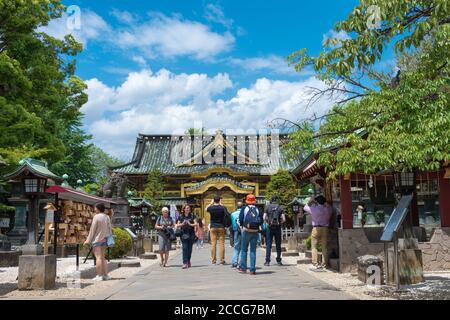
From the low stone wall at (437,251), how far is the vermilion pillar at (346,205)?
5.81 feet

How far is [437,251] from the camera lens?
36.3ft

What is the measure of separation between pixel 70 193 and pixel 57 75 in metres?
7.03

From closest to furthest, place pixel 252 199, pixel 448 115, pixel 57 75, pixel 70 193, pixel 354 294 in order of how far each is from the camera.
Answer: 1. pixel 448 115
2. pixel 354 294
3. pixel 252 199
4. pixel 70 193
5. pixel 57 75

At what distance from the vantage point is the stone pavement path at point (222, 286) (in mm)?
7371

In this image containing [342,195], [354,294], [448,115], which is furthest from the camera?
[342,195]

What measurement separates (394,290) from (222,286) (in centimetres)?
293

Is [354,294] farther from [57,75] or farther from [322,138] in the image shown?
[57,75]

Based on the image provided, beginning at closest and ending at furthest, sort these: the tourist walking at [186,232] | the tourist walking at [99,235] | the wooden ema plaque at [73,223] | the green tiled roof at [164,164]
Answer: the tourist walking at [99,235] < the tourist walking at [186,232] < the wooden ema plaque at [73,223] < the green tiled roof at [164,164]

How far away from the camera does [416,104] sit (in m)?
7.03

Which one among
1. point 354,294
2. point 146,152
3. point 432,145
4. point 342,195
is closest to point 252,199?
point 342,195

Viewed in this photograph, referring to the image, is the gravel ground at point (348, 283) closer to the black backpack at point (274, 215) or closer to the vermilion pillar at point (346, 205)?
the vermilion pillar at point (346, 205)

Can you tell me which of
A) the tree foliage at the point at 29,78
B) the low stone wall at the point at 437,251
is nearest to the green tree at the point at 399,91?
the low stone wall at the point at 437,251

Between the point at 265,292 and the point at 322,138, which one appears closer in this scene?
the point at 265,292

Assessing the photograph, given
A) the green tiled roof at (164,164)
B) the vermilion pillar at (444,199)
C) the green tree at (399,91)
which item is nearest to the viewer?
the green tree at (399,91)
